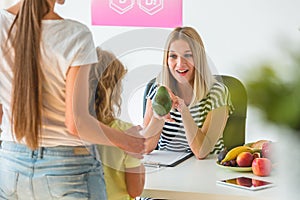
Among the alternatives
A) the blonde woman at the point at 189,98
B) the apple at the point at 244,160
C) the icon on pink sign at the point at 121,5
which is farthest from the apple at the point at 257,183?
the icon on pink sign at the point at 121,5

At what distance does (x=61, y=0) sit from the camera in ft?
5.30

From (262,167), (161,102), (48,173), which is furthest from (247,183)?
(48,173)

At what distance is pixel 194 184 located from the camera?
1.80 metres

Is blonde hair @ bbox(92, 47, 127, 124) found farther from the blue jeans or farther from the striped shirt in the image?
the striped shirt

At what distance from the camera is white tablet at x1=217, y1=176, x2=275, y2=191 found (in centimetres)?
176

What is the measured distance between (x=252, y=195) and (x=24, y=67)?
2.53 ft

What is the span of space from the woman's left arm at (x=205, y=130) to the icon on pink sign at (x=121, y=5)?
5.70 ft

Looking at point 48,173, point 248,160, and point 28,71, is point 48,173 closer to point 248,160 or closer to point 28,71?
point 28,71

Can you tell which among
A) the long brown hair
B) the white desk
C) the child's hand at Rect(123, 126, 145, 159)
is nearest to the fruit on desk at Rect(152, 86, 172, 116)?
the child's hand at Rect(123, 126, 145, 159)

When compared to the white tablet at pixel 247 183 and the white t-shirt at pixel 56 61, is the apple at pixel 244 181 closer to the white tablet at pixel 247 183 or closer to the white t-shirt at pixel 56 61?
the white tablet at pixel 247 183

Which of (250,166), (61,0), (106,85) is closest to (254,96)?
(61,0)

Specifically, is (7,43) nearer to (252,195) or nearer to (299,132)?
(252,195)

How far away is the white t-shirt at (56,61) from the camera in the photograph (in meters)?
1.48

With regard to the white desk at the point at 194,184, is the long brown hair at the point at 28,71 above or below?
above
